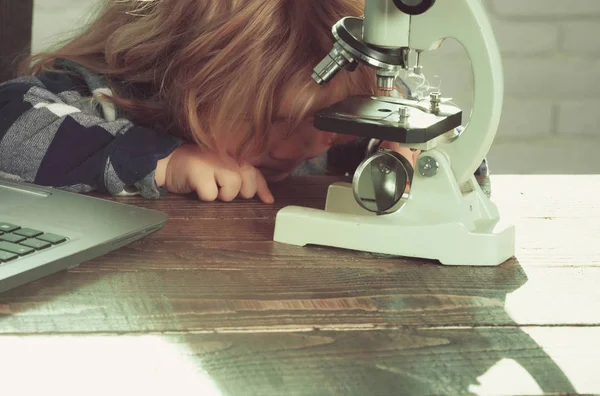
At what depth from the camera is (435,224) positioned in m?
0.90

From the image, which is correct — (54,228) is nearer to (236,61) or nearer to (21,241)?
(21,241)

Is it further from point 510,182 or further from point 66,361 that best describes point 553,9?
point 66,361

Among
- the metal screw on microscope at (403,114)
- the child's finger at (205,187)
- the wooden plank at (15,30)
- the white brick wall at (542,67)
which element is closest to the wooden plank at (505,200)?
the child's finger at (205,187)

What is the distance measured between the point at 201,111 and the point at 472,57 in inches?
16.8

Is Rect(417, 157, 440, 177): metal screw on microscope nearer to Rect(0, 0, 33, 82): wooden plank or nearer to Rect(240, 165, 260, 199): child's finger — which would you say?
Rect(240, 165, 260, 199): child's finger

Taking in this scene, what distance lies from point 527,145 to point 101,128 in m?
1.57

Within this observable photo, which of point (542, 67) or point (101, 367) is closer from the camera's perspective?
point (101, 367)

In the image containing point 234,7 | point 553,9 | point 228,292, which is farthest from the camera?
point 553,9

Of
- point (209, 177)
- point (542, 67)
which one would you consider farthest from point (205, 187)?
point (542, 67)

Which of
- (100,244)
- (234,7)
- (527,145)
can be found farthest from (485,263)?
(527,145)

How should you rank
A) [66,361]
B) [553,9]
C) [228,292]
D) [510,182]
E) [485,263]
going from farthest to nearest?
[553,9], [510,182], [485,263], [228,292], [66,361]

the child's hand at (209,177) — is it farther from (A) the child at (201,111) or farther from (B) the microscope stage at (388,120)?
(B) the microscope stage at (388,120)

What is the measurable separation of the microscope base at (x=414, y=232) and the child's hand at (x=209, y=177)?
0.63 ft

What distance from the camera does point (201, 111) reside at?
1.19 meters
